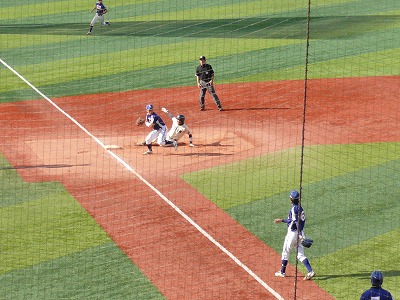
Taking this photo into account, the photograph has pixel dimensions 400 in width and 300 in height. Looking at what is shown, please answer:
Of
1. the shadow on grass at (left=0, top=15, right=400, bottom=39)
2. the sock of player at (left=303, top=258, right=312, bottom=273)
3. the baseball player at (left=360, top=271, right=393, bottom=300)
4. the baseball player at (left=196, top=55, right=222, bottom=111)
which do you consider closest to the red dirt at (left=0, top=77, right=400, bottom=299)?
the sock of player at (left=303, top=258, right=312, bottom=273)

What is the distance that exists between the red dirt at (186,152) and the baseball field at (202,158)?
2.1 inches

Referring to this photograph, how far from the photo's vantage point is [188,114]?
89.1 ft

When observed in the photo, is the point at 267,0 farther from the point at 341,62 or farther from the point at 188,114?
the point at 188,114

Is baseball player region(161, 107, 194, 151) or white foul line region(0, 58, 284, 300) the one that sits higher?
baseball player region(161, 107, 194, 151)

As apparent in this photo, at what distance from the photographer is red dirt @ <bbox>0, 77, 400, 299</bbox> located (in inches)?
672

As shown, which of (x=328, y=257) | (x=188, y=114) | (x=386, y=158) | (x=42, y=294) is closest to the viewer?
(x=42, y=294)

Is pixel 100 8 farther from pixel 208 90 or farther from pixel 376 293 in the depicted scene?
pixel 376 293

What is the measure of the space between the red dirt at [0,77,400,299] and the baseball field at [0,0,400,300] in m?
0.05

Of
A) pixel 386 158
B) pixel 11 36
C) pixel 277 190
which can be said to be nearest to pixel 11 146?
pixel 277 190

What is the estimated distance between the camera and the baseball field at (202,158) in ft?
55.8

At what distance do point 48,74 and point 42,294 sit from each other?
17.6 metres

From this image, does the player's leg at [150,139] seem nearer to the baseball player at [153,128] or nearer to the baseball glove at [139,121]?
the baseball player at [153,128]

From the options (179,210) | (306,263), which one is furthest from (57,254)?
(306,263)

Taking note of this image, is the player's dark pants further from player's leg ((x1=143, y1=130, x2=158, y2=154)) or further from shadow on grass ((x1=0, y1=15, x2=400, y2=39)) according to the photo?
shadow on grass ((x1=0, y1=15, x2=400, y2=39))
